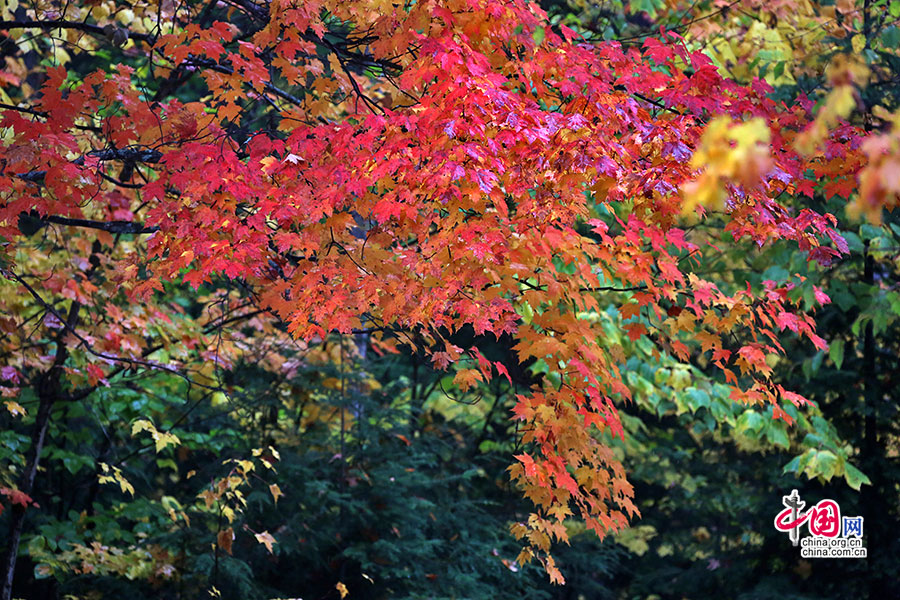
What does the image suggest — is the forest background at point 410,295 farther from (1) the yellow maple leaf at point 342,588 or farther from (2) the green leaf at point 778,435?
(1) the yellow maple leaf at point 342,588

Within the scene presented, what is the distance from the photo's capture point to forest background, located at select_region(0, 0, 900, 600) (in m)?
3.92

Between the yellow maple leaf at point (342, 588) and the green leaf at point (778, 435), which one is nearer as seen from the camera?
the yellow maple leaf at point (342, 588)

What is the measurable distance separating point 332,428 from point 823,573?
18.6 ft

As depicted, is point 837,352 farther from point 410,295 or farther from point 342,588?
point 342,588

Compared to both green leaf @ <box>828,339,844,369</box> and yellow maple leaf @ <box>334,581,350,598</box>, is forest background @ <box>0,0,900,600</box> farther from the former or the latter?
yellow maple leaf @ <box>334,581,350,598</box>

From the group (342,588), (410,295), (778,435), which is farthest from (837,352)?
(342,588)

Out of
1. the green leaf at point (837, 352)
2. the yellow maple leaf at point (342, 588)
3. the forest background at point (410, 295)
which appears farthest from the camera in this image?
the green leaf at point (837, 352)

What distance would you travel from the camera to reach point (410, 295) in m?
4.08

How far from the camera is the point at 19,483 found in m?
6.46

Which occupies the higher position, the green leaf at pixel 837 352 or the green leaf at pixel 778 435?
the green leaf at pixel 837 352

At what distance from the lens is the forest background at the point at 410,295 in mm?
3918

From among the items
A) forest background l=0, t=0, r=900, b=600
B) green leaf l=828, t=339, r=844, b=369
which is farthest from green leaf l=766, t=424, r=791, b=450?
green leaf l=828, t=339, r=844, b=369

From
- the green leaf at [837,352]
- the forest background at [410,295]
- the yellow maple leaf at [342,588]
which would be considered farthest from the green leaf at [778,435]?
the yellow maple leaf at [342,588]

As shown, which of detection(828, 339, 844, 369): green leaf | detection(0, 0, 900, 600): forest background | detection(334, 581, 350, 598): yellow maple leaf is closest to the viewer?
detection(0, 0, 900, 600): forest background
